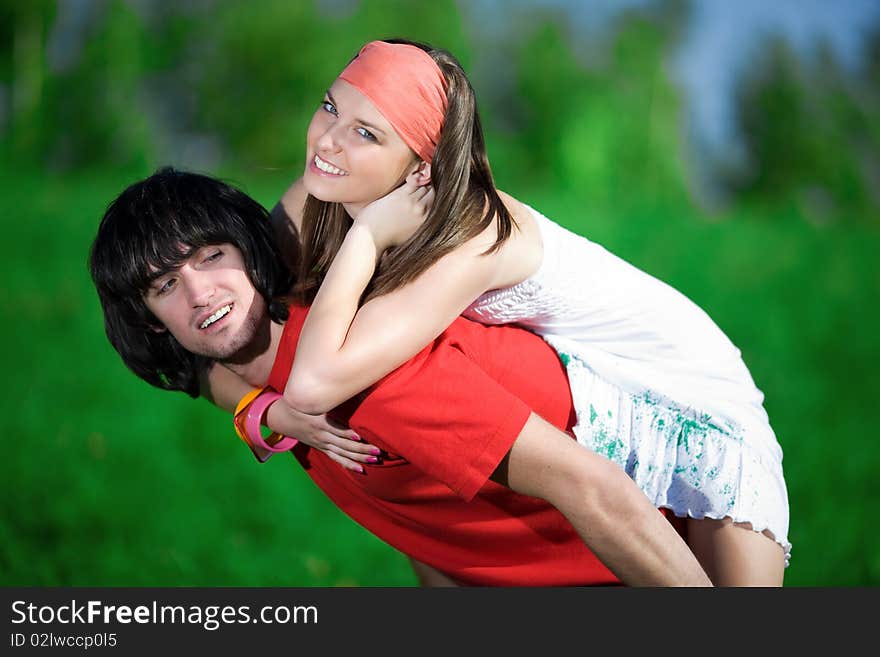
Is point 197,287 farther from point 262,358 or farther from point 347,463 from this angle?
point 347,463

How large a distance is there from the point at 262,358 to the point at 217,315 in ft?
0.48

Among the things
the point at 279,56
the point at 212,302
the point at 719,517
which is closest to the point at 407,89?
the point at 212,302

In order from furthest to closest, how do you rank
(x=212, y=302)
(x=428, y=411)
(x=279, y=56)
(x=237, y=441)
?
(x=279, y=56) < (x=237, y=441) < (x=212, y=302) < (x=428, y=411)

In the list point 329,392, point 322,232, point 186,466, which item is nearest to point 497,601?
point 329,392

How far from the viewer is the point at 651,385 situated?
1.81 metres

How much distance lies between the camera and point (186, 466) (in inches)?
151

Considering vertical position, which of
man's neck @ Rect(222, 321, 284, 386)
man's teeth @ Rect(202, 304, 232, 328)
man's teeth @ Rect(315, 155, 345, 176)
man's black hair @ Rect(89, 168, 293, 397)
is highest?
man's teeth @ Rect(315, 155, 345, 176)

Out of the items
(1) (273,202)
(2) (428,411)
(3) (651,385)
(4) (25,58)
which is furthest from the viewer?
(4) (25,58)

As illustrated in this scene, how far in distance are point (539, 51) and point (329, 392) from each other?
893cm

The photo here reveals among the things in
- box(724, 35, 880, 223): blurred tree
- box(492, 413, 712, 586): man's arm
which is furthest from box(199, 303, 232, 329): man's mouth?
box(724, 35, 880, 223): blurred tree

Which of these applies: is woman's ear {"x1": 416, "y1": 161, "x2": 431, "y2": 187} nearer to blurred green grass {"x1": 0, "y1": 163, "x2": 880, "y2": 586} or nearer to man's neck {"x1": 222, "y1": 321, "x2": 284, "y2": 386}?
man's neck {"x1": 222, "y1": 321, "x2": 284, "y2": 386}

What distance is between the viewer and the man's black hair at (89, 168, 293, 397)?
67.8 inches

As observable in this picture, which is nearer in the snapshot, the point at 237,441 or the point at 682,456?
the point at 682,456

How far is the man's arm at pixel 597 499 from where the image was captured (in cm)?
148
